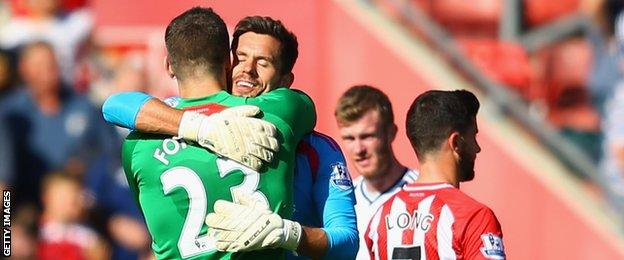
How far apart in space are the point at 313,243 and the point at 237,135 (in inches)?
17.7

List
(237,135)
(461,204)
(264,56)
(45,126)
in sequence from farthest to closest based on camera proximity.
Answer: (45,126) < (461,204) < (264,56) < (237,135)

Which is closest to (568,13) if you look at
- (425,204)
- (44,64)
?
(44,64)

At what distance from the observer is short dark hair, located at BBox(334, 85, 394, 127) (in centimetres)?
780

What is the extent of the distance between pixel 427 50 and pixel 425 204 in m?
5.21

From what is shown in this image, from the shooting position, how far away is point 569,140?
10492mm

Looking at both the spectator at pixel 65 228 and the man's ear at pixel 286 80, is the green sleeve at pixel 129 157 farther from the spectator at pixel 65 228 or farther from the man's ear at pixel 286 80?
the spectator at pixel 65 228

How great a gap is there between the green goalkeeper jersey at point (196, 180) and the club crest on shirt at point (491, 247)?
0.90 metres

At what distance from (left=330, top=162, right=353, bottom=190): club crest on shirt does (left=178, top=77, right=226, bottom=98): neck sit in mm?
540

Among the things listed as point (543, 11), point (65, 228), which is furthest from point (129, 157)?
point (65, 228)

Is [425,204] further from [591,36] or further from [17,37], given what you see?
[17,37]

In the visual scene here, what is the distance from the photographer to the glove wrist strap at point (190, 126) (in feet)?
15.7

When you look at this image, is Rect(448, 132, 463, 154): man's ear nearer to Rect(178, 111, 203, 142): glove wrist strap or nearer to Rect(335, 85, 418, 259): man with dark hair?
Rect(178, 111, 203, 142): glove wrist strap

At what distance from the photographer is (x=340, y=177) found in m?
5.16

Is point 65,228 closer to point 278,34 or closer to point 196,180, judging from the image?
point 278,34
